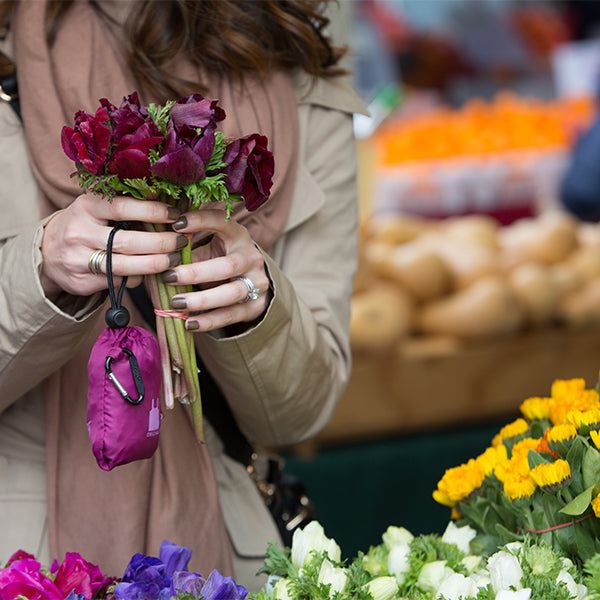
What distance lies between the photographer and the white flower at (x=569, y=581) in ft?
2.86

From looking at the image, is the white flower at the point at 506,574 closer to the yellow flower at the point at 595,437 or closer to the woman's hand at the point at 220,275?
the yellow flower at the point at 595,437

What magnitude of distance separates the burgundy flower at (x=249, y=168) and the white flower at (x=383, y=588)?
17.4 inches

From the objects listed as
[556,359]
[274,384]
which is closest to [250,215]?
[274,384]

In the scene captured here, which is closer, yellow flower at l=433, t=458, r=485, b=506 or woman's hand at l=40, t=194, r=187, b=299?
woman's hand at l=40, t=194, r=187, b=299

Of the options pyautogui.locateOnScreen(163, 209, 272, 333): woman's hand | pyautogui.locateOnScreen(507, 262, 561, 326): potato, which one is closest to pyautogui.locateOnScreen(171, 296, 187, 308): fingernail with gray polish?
pyautogui.locateOnScreen(163, 209, 272, 333): woman's hand

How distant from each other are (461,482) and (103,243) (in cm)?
53

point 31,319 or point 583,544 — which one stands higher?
point 31,319

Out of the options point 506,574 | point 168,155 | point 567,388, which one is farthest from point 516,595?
point 168,155

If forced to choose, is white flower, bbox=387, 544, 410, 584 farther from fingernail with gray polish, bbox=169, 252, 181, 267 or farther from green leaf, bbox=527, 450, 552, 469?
fingernail with gray polish, bbox=169, 252, 181, 267

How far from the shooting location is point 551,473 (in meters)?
0.92

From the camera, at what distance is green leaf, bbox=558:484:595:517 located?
90 cm

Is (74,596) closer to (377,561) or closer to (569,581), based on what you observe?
(377,561)

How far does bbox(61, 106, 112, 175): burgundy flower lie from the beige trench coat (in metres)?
0.19

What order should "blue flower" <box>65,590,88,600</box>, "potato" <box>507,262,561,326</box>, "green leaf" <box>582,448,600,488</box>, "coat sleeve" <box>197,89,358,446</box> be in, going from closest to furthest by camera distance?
"blue flower" <box>65,590,88,600</box>, "green leaf" <box>582,448,600,488</box>, "coat sleeve" <box>197,89,358,446</box>, "potato" <box>507,262,561,326</box>
